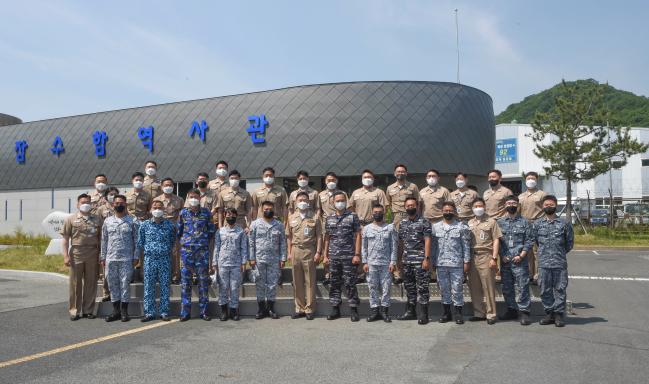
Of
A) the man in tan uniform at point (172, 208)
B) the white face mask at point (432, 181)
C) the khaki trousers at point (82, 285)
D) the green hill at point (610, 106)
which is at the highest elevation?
the green hill at point (610, 106)

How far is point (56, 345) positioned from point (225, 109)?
22.9 meters

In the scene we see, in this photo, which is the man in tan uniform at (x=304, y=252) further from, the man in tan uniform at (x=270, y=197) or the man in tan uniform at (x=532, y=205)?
the man in tan uniform at (x=532, y=205)

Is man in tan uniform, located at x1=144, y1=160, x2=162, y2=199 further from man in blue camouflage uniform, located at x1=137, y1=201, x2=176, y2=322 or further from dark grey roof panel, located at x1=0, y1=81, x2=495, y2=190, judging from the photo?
dark grey roof panel, located at x1=0, y1=81, x2=495, y2=190

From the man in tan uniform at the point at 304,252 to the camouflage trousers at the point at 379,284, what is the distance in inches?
34.7

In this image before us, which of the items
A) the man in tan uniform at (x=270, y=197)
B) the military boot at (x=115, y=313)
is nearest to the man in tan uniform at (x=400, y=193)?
the man in tan uniform at (x=270, y=197)

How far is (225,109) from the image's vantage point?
92.6ft

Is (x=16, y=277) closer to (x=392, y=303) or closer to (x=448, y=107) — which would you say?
(x=392, y=303)

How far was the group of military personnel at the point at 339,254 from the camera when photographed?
732cm

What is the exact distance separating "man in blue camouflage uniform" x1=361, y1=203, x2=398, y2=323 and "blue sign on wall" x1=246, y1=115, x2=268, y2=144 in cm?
2012

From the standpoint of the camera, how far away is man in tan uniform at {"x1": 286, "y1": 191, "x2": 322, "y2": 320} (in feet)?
25.5

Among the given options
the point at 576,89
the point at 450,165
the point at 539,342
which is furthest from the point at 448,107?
the point at 539,342

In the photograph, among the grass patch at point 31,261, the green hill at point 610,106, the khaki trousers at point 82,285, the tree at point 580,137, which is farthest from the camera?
the green hill at point 610,106

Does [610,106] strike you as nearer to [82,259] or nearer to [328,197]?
[328,197]

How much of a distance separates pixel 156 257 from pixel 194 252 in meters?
0.59
